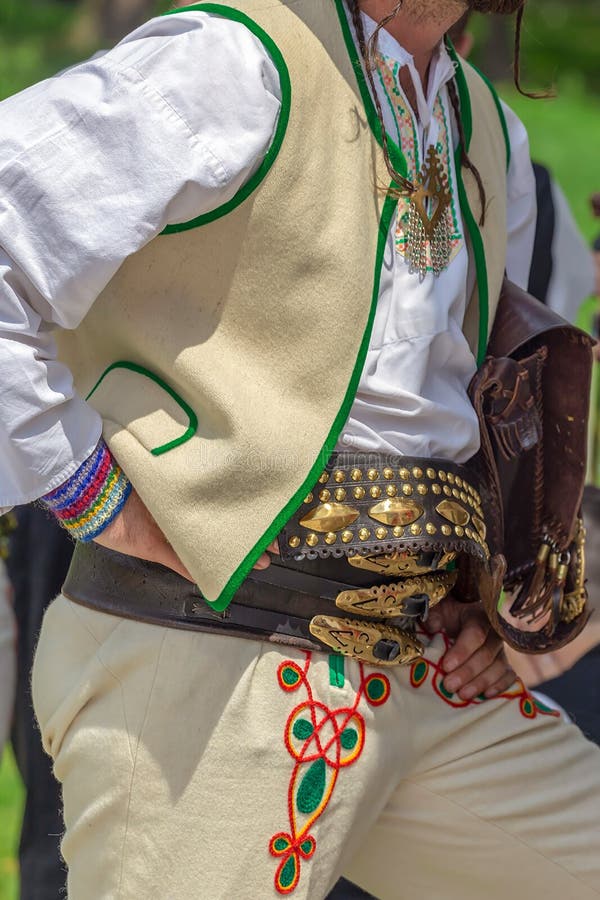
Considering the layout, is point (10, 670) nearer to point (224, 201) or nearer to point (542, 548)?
point (542, 548)

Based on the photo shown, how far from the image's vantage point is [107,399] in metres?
1.97

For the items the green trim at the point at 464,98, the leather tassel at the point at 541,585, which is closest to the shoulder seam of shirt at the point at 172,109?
the green trim at the point at 464,98

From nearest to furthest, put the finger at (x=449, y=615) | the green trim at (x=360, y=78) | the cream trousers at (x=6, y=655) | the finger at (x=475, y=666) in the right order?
the green trim at (x=360, y=78) → the finger at (x=475, y=666) → the finger at (x=449, y=615) → the cream trousers at (x=6, y=655)

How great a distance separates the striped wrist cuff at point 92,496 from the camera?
73.4 inches

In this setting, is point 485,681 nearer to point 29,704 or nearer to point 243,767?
point 243,767

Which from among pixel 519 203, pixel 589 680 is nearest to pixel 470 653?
pixel 519 203

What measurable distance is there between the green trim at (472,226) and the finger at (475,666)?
0.49 m

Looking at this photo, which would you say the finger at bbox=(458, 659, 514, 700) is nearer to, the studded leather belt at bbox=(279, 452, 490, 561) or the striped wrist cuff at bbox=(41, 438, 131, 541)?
the studded leather belt at bbox=(279, 452, 490, 561)

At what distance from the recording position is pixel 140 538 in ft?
6.30

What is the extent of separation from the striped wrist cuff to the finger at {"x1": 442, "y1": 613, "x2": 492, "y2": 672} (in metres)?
0.65

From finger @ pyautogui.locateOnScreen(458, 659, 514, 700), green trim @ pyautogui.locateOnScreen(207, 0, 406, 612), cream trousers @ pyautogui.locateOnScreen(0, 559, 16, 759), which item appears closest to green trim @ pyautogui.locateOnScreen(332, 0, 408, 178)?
green trim @ pyautogui.locateOnScreen(207, 0, 406, 612)

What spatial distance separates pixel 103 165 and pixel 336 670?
2.69ft

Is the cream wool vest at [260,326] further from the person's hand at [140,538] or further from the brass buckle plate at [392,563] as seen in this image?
the brass buckle plate at [392,563]

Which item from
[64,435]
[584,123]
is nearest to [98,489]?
[64,435]
